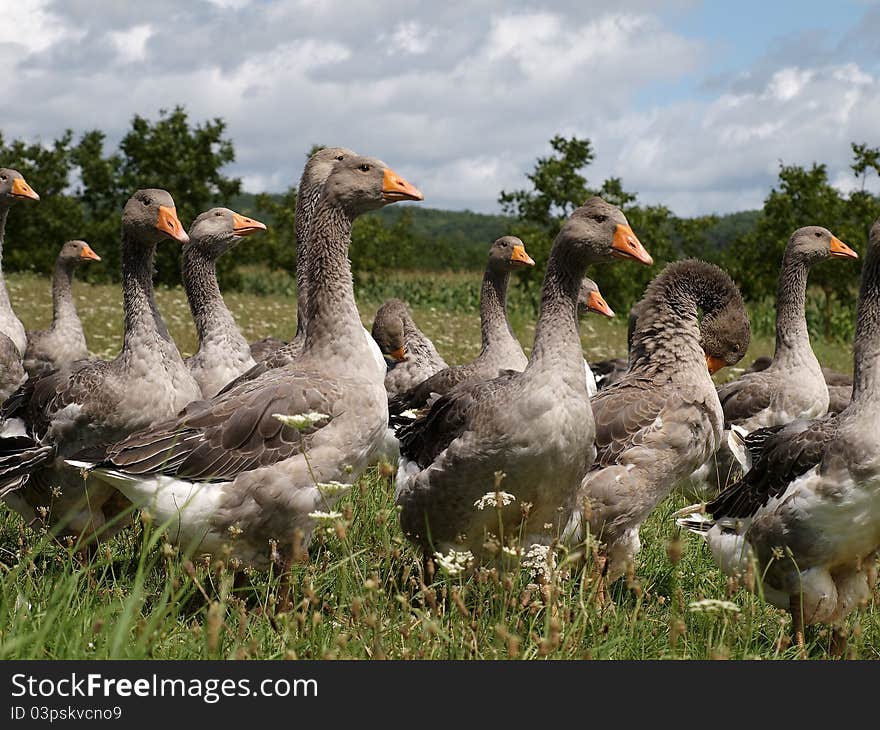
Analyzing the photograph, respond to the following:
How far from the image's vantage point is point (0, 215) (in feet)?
36.7

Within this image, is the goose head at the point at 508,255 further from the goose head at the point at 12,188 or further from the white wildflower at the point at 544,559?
the white wildflower at the point at 544,559

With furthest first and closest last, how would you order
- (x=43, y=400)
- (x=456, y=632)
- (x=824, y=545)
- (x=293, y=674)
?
1. (x=43, y=400)
2. (x=824, y=545)
3. (x=456, y=632)
4. (x=293, y=674)

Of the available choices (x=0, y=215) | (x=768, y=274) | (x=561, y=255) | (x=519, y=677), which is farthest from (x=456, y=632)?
(x=768, y=274)

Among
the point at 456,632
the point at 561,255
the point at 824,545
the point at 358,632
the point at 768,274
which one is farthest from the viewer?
the point at 768,274

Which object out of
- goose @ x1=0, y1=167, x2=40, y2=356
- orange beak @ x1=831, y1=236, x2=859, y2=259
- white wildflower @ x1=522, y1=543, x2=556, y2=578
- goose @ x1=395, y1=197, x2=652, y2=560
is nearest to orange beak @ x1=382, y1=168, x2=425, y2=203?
goose @ x1=395, y1=197, x2=652, y2=560

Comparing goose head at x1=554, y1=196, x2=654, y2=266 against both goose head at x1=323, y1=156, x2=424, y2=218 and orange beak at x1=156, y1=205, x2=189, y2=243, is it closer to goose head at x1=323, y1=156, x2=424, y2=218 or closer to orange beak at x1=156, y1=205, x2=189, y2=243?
goose head at x1=323, y1=156, x2=424, y2=218

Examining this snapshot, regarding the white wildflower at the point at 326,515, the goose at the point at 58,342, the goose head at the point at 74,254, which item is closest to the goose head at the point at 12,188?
the goose at the point at 58,342

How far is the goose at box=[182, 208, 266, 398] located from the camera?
8242 mm

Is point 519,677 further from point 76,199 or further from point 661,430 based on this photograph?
point 76,199

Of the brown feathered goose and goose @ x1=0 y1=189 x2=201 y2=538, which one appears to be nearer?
goose @ x1=0 y1=189 x2=201 y2=538

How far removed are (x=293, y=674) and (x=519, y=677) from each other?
812mm

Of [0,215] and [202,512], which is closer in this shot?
[202,512]

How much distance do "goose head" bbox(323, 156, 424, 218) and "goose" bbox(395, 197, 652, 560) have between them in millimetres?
1082

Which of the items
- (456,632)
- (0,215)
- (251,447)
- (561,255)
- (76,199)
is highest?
(76,199)
